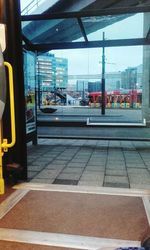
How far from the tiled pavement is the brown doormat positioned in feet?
1.66

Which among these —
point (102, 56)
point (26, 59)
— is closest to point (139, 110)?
point (102, 56)

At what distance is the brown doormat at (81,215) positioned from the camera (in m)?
2.39

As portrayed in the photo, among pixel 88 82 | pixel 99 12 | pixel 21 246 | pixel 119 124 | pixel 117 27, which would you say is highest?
pixel 117 27

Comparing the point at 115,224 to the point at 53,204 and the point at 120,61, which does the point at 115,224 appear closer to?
the point at 53,204

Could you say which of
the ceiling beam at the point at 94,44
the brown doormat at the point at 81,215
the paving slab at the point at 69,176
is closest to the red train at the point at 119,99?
the ceiling beam at the point at 94,44

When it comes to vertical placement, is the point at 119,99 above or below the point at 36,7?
below

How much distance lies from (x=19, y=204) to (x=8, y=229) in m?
0.51

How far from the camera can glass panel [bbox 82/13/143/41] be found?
6020 mm

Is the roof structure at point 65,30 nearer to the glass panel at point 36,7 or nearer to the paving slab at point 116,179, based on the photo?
the glass panel at point 36,7

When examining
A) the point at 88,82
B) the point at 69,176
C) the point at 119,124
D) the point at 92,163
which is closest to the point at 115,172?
the point at 92,163

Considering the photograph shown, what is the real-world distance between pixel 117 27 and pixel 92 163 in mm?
3407

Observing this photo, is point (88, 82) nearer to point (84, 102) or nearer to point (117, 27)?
point (84, 102)

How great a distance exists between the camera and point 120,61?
7.00 meters

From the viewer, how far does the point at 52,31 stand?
19.9 feet
